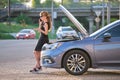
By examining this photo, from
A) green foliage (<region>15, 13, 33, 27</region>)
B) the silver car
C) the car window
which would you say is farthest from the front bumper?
green foliage (<region>15, 13, 33, 27</region>)

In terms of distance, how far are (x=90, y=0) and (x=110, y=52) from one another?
333ft

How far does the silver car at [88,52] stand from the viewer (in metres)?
12.9

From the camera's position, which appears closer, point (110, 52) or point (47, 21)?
point (110, 52)

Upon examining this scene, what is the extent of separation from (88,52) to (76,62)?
42 cm

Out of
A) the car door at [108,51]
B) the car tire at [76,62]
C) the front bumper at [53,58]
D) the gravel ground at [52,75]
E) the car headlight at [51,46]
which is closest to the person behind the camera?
the gravel ground at [52,75]

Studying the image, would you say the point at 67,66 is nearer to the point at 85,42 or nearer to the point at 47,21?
the point at 85,42

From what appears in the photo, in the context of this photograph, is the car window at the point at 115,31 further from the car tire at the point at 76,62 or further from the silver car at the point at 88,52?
the car tire at the point at 76,62

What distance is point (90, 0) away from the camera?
113688 millimetres

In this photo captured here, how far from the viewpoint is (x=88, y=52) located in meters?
13.0

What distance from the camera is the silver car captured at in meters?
12.9

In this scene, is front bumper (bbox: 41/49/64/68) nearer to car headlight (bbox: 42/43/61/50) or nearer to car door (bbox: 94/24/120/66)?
car headlight (bbox: 42/43/61/50)

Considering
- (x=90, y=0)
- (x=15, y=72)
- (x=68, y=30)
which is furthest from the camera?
(x=90, y=0)

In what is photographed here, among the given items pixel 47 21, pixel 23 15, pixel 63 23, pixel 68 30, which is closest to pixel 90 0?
pixel 63 23

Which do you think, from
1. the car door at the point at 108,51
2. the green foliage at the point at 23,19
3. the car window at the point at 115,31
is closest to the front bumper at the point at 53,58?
the car door at the point at 108,51
